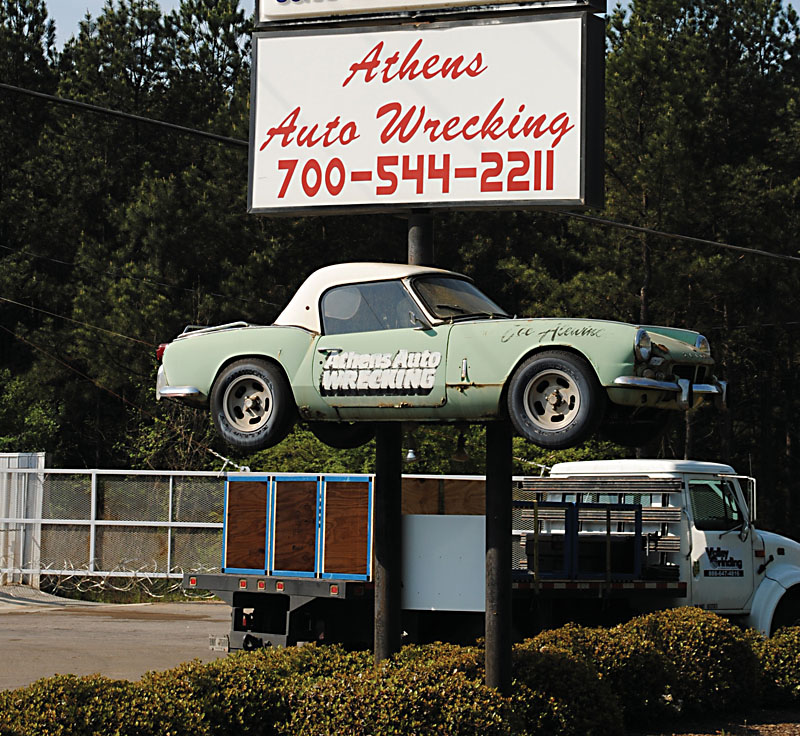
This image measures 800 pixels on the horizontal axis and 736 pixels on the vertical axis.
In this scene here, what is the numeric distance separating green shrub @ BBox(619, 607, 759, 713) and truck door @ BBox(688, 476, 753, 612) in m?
2.09

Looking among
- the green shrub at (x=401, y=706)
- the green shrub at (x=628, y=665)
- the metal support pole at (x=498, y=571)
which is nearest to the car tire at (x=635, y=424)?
the metal support pole at (x=498, y=571)

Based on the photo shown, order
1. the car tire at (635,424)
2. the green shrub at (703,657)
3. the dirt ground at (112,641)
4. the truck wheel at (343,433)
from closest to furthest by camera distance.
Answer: the car tire at (635,424) → the truck wheel at (343,433) → the green shrub at (703,657) → the dirt ground at (112,641)

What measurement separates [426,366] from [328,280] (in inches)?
45.8

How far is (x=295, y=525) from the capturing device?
1207cm

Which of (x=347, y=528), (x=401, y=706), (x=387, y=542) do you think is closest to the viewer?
(x=401, y=706)

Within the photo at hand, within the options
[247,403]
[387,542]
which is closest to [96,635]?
[387,542]

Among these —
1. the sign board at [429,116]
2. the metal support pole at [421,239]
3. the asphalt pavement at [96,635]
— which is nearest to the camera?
the sign board at [429,116]

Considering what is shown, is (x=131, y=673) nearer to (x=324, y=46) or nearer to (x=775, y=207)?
(x=324, y=46)

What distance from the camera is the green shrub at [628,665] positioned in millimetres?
10141

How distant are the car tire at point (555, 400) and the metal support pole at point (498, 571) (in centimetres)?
67

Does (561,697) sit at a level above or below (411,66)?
below

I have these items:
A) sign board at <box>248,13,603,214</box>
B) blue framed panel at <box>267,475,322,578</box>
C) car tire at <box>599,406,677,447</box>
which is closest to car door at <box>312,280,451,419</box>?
sign board at <box>248,13,603,214</box>

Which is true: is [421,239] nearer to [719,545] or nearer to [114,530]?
[719,545]

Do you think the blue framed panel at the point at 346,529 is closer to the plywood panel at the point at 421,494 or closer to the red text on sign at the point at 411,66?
the plywood panel at the point at 421,494
